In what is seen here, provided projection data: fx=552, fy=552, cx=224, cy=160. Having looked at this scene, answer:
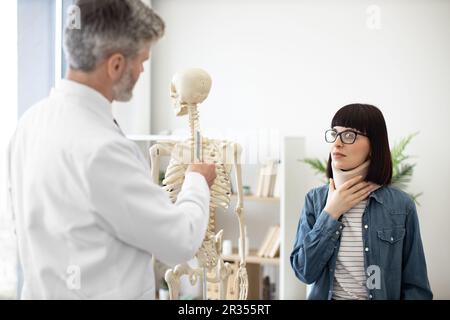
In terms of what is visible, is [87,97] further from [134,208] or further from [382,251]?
[382,251]

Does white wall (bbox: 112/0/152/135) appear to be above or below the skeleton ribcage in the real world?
above

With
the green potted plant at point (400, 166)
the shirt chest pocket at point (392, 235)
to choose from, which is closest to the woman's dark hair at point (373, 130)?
the shirt chest pocket at point (392, 235)

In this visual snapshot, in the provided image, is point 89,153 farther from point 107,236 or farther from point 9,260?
point 9,260

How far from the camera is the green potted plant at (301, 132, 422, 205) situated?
306cm

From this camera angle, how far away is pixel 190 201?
1.19 m

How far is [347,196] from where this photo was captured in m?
1.42

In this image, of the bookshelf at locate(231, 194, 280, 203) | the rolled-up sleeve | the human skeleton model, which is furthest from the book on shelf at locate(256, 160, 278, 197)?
the rolled-up sleeve

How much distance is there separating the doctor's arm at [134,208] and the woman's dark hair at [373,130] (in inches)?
21.1

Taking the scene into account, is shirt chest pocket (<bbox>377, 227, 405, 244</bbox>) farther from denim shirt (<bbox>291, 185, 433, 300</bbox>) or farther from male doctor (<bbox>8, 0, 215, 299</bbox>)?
male doctor (<bbox>8, 0, 215, 299</bbox>)

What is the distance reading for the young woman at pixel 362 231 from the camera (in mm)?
1391

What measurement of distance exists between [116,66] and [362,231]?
74 cm

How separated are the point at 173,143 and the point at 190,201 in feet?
2.50

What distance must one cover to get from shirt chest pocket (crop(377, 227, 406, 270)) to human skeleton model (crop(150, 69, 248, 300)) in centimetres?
65
